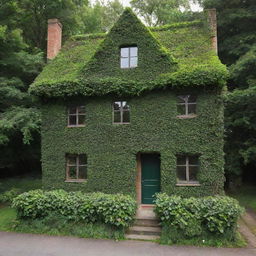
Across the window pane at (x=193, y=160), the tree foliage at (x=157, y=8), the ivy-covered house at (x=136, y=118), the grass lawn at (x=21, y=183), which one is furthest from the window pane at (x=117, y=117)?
the tree foliage at (x=157, y=8)

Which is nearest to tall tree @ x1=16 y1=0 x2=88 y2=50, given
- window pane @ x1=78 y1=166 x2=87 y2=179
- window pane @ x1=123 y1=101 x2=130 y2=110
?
window pane @ x1=123 y1=101 x2=130 y2=110

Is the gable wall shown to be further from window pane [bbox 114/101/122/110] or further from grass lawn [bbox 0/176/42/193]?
grass lawn [bbox 0/176/42/193]

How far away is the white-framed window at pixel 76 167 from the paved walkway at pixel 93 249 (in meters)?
3.80

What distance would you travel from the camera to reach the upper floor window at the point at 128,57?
39.5 feet

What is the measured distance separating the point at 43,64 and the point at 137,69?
9.15 meters

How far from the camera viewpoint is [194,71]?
1066 cm

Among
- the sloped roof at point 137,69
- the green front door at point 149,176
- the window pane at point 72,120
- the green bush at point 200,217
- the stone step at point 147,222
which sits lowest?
the stone step at point 147,222

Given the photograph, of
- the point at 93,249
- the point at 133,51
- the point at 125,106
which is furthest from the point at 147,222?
the point at 133,51

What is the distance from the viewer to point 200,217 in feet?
28.5

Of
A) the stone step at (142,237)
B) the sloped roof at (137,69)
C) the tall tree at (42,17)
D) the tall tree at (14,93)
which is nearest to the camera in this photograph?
the stone step at (142,237)

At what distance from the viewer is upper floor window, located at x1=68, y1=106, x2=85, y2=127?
1244 centimetres

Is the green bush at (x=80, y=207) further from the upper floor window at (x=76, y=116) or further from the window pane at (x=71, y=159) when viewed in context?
the upper floor window at (x=76, y=116)

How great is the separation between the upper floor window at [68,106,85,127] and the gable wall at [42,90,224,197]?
33 centimetres

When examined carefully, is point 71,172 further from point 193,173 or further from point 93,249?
point 193,173
